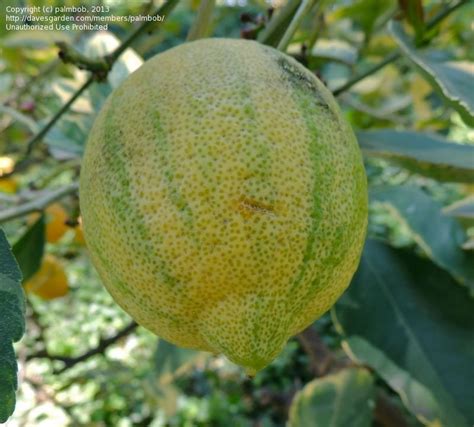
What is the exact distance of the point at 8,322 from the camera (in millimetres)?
405

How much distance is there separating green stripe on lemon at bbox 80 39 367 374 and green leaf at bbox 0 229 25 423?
8cm

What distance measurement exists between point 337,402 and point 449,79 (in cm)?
68

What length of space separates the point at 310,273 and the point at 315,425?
71 cm

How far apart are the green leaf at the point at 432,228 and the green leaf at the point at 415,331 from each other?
0.03 m

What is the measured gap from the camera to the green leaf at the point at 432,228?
847 mm

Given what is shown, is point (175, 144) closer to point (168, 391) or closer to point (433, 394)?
point (433, 394)

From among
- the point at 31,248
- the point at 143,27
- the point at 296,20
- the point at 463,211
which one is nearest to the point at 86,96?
the point at 31,248

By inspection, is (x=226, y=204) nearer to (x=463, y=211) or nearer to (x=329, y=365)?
(x=463, y=211)

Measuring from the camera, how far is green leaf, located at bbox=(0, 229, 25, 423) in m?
0.39

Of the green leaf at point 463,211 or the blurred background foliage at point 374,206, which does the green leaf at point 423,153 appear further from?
the green leaf at point 463,211

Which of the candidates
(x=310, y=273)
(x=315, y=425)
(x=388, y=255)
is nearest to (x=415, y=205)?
(x=388, y=255)

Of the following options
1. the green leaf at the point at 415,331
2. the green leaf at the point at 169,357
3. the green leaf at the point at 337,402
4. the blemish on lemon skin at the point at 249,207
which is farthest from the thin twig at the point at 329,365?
the blemish on lemon skin at the point at 249,207

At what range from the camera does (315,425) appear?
1064 mm

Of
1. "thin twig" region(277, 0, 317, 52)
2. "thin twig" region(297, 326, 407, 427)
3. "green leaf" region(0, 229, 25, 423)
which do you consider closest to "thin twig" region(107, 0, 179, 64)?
"thin twig" region(277, 0, 317, 52)
